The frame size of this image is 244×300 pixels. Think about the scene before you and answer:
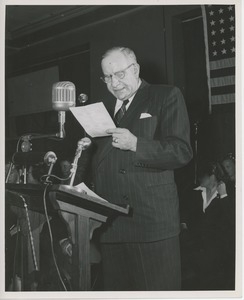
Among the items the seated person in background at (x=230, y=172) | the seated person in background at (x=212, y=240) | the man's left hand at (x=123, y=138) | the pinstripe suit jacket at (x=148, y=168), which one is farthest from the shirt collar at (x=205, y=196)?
the man's left hand at (x=123, y=138)

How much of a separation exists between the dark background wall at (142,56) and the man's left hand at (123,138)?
2.02ft

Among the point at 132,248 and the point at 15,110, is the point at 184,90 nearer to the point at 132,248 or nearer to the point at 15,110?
the point at 15,110

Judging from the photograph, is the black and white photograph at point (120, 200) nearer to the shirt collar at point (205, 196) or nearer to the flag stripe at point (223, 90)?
the shirt collar at point (205, 196)

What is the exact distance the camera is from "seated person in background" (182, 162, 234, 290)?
1.49 meters

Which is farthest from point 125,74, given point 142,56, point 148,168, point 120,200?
point 142,56

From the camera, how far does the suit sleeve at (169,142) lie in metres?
1.39

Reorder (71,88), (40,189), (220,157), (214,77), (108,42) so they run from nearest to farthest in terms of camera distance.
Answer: (40,189), (71,88), (220,157), (214,77), (108,42)

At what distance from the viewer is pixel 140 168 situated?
1.46 metres

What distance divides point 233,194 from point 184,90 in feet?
4.32

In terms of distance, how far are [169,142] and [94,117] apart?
11.6 inches

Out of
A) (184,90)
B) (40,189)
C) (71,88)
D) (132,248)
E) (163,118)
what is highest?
(184,90)

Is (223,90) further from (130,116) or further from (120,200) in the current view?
(120,200)

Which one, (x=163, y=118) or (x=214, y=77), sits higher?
(x=214, y=77)

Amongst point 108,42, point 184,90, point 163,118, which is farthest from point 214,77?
point 163,118
